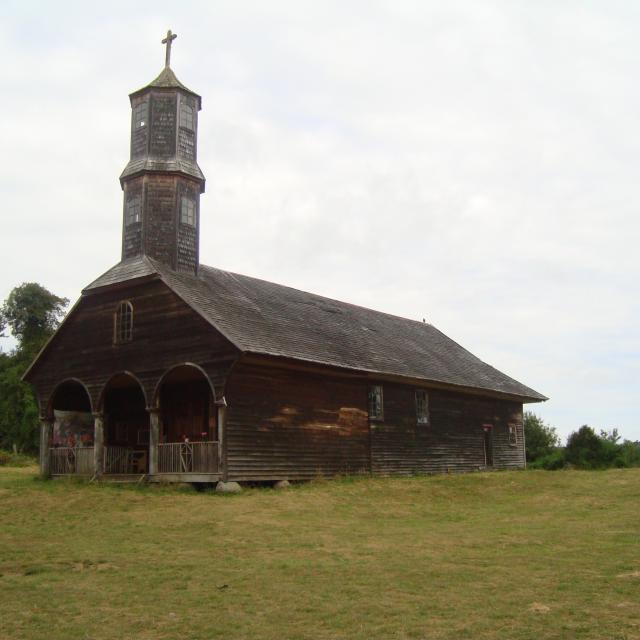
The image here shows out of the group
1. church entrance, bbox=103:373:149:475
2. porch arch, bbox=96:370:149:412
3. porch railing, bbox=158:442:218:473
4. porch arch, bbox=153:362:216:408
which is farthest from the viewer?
church entrance, bbox=103:373:149:475

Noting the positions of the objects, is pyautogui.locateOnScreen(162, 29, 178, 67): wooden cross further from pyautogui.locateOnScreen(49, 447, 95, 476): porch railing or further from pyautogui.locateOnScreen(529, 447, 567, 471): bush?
pyautogui.locateOnScreen(529, 447, 567, 471): bush

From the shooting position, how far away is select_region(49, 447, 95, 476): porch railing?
1037 inches

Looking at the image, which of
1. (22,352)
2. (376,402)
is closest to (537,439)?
(376,402)

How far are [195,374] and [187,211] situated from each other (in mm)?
5772

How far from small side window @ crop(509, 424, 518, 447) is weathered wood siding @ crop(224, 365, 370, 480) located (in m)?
11.4

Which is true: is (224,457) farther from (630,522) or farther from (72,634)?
(72,634)

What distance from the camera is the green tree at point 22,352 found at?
51969 millimetres

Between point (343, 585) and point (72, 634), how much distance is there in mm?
3700

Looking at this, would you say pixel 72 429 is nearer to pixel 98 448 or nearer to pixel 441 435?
pixel 98 448

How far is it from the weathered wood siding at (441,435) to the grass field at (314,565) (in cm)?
617

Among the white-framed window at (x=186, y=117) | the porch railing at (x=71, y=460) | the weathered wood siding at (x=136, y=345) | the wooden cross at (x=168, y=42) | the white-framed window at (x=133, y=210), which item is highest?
the wooden cross at (x=168, y=42)

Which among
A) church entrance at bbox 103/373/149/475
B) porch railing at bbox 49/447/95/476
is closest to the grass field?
porch railing at bbox 49/447/95/476

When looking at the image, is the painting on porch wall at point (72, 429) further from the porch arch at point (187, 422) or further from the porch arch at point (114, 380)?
the porch arch at point (187, 422)

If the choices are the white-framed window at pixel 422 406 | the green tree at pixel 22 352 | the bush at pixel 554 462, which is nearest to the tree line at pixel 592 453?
the bush at pixel 554 462
